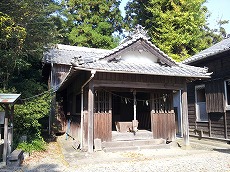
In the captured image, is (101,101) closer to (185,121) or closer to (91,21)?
(185,121)

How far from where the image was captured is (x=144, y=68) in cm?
988

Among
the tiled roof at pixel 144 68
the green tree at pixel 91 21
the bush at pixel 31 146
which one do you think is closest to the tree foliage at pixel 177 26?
the green tree at pixel 91 21

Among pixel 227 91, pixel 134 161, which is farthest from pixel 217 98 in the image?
pixel 134 161

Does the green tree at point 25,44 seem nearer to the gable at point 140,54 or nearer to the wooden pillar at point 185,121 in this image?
the gable at point 140,54

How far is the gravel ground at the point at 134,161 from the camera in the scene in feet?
23.0

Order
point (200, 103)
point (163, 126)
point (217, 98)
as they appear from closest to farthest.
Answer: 1. point (163, 126)
2. point (217, 98)
3. point (200, 103)

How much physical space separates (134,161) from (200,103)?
25.5ft

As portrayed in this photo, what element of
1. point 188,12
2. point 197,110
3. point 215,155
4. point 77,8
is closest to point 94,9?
point 77,8

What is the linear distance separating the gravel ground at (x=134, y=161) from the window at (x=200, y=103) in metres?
4.29

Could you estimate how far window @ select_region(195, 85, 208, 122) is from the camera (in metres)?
13.6

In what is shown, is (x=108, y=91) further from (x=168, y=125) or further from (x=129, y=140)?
(x=168, y=125)

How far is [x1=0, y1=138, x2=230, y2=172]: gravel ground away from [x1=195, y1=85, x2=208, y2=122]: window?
4294 mm

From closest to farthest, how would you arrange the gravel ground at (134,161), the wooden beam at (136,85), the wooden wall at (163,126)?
the gravel ground at (134,161) → the wooden beam at (136,85) → the wooden wall at (163,126)

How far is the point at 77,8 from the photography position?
31.5m
